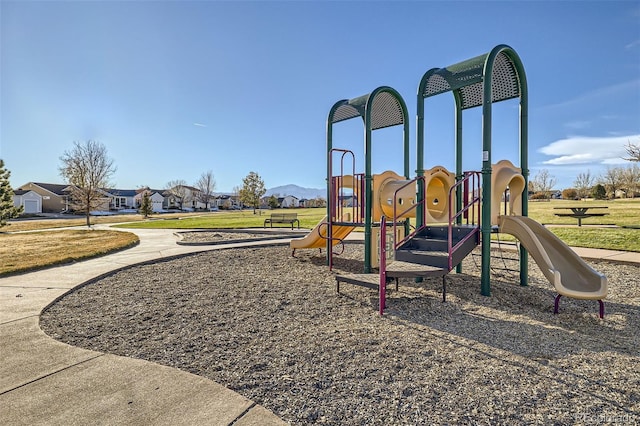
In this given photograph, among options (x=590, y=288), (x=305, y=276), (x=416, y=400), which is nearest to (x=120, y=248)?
(x=305, y=276)

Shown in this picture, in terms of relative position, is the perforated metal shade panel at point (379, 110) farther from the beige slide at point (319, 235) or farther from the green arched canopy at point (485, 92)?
the beige slide at point (319, 235)

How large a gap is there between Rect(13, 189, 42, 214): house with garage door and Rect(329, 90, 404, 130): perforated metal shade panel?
66960 mm

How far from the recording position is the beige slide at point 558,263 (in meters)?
4.95

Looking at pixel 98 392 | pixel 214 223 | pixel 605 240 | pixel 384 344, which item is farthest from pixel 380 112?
pixel 214 223

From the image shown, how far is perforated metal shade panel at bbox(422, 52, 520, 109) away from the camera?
6.66 m

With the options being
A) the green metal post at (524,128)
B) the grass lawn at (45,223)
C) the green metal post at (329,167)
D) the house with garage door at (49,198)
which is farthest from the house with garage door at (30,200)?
the green metal post at (524,128)

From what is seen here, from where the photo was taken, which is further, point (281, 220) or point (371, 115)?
point (281, 220)

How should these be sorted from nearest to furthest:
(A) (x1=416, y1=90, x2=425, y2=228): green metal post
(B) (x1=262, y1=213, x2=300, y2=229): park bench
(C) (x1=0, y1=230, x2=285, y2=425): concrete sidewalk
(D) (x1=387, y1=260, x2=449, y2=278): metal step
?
(C) (x1=0, y1=230, x2=285, y2=425): concrete sidewalk < (D) (x1=387, y1=260, x2=449, y2=278): metal step < (A) (x1=416, y1=90, x2=425, y2=228): green metal post < (B) (x1=262, y1=213, x2=300, y2=229): park bench

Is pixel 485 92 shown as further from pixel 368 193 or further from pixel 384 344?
pixel 384 344

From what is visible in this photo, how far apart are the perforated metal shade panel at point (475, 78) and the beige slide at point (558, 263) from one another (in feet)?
8.96

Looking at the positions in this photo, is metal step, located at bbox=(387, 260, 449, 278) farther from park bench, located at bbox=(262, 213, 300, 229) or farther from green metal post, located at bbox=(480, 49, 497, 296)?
park bench, located at bbox=(262, 213, 300, 229)

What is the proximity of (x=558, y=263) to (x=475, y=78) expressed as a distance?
368cm

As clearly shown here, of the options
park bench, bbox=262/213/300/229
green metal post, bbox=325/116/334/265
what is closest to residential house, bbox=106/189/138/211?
park bench, bbox=262/213/300/229

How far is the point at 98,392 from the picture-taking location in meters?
2.71
